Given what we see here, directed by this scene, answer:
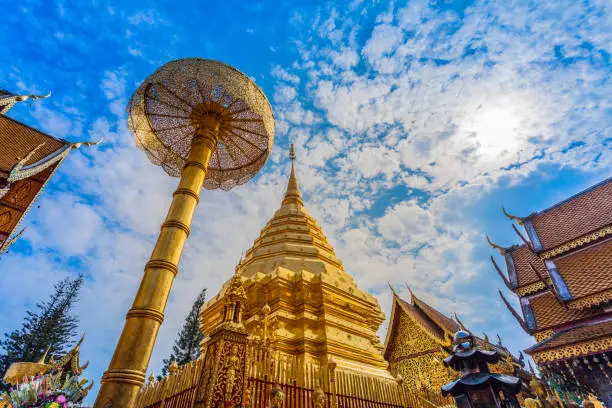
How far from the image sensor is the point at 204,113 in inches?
214

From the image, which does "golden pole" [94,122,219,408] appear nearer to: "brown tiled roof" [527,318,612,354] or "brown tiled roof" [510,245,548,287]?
"brown tiled roof" [527,318,612,354]

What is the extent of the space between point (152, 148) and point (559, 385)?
10602 mm

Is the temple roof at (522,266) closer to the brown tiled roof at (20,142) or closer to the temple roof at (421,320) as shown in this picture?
the temple roof at (421,320)

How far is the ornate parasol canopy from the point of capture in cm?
510

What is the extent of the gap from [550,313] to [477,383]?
20.2 feet

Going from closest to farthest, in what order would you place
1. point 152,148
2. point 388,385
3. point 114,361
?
point 114,361, point 388,385, point 152,148

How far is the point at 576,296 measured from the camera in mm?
8211

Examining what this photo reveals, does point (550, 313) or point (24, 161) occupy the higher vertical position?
point (24, 161)

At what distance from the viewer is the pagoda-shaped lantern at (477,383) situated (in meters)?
4.66

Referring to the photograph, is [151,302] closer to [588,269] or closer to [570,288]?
[570,288]

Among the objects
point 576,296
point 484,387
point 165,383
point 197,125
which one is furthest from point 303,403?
point 576,296

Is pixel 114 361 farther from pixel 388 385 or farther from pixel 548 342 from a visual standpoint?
pixel 548 342

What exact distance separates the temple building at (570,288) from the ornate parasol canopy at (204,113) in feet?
26.1

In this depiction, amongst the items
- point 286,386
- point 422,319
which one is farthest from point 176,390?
point 422,319
